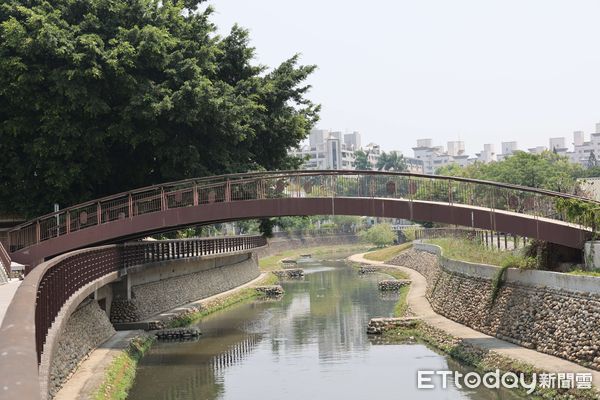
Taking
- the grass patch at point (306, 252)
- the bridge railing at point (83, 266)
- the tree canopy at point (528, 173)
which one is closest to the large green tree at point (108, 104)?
the bridge railing at point (83, 266)

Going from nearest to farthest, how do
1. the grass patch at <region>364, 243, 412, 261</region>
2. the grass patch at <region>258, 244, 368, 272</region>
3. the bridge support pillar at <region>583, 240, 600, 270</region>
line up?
the bridge support pillar at <region>583, 240, 600, 270</region> → the grass patch at <region>364, 243, 412, 261</region> → the grass patch at <region>258, 244, 368, 272</region>

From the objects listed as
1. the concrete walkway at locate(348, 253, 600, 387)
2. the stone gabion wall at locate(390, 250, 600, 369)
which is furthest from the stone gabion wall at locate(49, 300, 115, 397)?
the stone gabion wall at locate(390, 250, 600, 369)

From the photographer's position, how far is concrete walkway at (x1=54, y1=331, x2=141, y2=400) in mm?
20359

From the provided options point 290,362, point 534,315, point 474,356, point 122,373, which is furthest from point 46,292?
point 534,315

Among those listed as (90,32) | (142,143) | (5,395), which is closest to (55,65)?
(90,32)

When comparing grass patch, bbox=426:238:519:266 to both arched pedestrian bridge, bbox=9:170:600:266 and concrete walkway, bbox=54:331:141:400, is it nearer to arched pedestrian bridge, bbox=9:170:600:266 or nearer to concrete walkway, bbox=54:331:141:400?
arched pedestrian bridge, bbox=9:170:600:266

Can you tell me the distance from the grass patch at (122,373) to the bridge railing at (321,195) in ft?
18.7

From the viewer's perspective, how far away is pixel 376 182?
30.0 m

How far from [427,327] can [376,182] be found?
7615 millimetres

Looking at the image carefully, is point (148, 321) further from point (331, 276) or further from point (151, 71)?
point (331, 276)

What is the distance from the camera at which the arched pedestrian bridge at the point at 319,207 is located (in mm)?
27250

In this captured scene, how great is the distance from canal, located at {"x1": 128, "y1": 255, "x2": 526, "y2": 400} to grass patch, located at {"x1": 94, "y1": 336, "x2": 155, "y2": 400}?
1.18 ft

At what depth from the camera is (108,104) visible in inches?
1423

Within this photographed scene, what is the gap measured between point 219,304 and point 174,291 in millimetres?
4745
